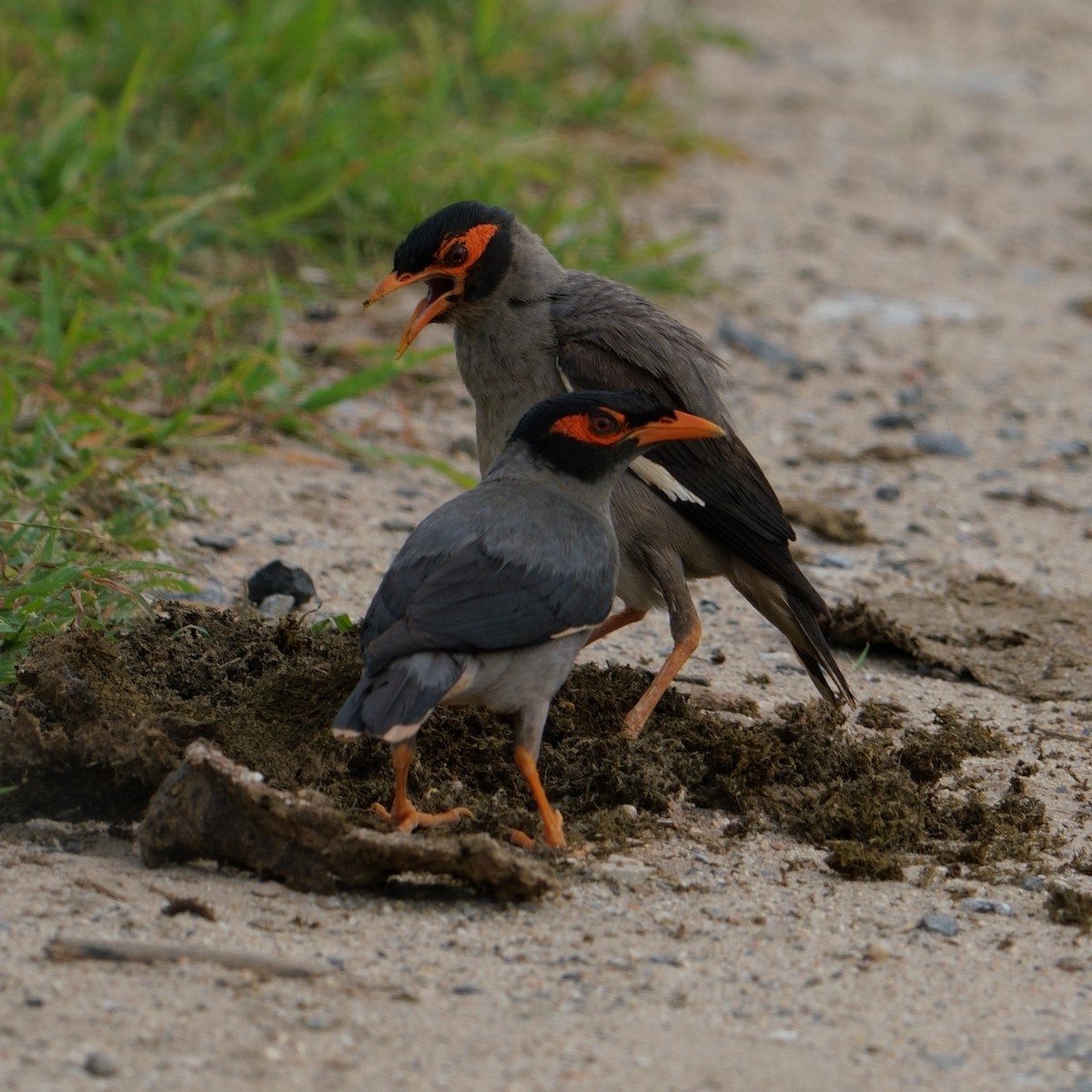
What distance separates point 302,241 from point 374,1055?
5794 mm

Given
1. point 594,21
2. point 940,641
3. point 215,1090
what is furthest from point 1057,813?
point 594,21

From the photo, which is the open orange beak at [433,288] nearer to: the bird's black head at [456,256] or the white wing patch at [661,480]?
the bird's black head at [456,256]

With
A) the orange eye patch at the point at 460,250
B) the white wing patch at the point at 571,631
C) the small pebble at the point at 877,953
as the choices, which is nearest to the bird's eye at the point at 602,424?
the white wing patch at the point at 571,631

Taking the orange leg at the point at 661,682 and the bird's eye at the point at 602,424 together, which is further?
the orange leg at the point at 661,682

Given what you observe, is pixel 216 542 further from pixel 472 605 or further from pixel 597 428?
pixel 472 605

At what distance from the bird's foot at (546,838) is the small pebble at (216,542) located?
7.27ft

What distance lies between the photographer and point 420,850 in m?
3.93

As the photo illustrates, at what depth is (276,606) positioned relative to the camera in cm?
571

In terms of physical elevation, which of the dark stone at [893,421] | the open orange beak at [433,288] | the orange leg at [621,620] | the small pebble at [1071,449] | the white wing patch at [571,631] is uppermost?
the open orange beak at [433,288]

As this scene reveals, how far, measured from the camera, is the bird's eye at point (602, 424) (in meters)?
4.86

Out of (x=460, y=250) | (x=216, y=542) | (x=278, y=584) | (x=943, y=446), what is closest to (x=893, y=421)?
(x=943, y=446)

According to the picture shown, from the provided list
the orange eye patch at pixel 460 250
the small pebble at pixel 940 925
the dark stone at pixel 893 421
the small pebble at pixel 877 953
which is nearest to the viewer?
the small pebble at pixel 877 953

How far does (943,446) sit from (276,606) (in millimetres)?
3834

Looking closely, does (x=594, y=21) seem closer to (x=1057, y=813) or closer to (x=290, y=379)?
(x=290, y=379)
